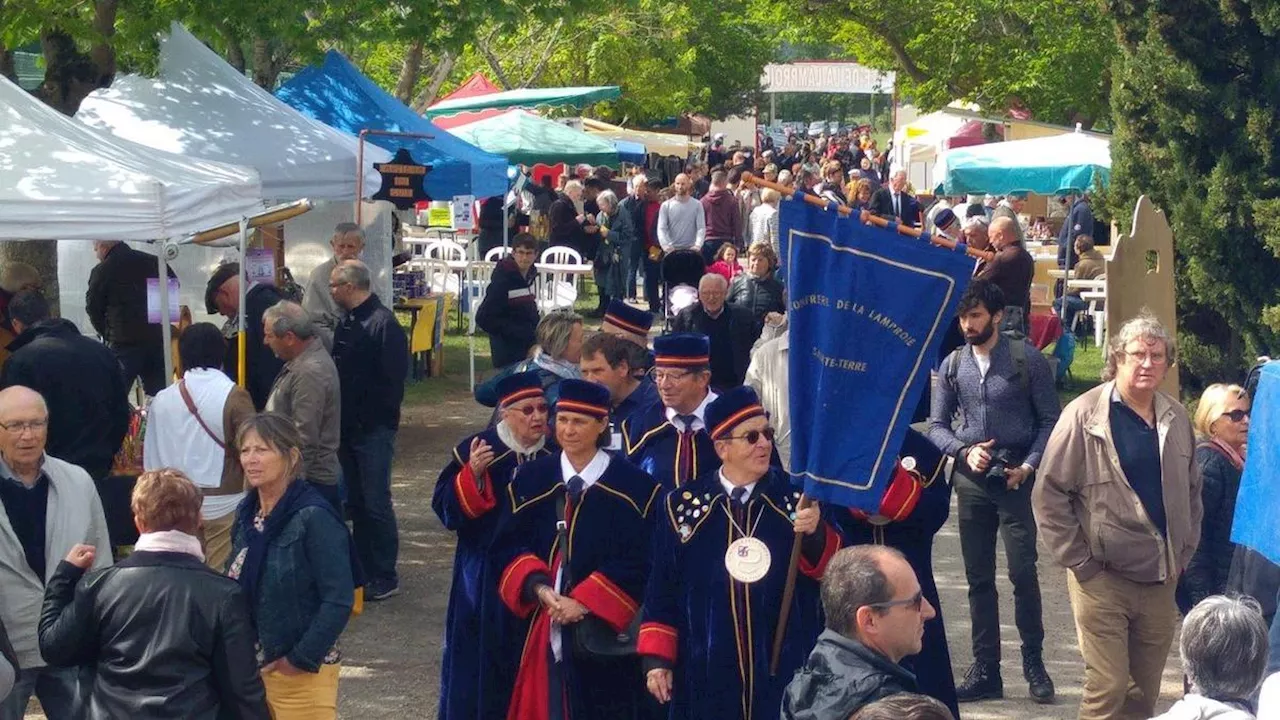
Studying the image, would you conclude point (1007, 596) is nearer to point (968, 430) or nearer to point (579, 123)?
point (968, 430)

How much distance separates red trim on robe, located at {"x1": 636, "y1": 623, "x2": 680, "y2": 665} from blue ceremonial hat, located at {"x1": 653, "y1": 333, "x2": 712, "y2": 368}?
1287mm

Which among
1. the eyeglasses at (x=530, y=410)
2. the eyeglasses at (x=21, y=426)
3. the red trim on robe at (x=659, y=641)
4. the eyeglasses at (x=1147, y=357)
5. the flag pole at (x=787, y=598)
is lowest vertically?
the red trim on robe at (x=659, y=641)

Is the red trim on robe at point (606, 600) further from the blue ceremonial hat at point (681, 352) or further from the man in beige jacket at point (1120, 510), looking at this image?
the man in beige jacket at point (1120, 510)

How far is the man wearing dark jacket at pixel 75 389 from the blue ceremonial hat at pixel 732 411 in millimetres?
3378

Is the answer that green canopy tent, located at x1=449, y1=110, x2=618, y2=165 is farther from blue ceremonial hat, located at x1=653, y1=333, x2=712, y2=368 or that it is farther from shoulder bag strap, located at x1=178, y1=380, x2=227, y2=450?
blue ceremonial hat, located at x1=653, y1=333, x2=712, y2=368

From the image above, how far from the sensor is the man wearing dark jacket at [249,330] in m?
9.58

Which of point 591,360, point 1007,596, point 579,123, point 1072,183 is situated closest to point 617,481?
point 591,360

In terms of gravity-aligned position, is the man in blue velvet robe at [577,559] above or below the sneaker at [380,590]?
above

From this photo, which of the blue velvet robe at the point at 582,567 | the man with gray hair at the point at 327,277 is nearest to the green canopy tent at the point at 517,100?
the man with gray hair at the point at 327,277

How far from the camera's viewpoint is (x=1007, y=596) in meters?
9.75

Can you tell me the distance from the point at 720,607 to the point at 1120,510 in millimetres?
1854

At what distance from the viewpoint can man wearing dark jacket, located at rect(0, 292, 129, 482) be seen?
761cm

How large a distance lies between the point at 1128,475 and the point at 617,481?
2.01 meters

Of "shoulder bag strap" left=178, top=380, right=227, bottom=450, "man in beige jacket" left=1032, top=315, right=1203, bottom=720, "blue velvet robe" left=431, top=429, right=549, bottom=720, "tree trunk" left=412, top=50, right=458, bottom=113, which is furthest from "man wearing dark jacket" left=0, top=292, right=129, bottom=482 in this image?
"tree trunk" left=412, top=50, right=458, bottom=113
